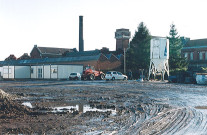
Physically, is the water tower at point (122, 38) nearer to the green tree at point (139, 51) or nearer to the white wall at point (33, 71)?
the green tree at point (139, 51)

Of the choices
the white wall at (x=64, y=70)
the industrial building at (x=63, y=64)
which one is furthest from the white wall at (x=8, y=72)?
the white wall at (x=64, y=70)

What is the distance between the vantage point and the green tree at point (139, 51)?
57.9 m

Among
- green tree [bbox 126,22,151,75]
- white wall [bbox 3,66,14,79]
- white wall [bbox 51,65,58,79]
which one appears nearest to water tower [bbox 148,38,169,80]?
green tree [bbox 126,22,151,75]

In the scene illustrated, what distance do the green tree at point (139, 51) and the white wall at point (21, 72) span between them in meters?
21.3

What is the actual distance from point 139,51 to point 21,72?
25112mm

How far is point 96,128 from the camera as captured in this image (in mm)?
7414

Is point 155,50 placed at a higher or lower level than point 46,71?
higher

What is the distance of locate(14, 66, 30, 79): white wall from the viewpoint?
181ft

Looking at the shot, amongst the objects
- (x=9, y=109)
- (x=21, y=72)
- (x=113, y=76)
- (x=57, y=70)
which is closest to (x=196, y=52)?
(x=113, y=76)

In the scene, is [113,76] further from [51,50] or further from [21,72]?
[51,50]

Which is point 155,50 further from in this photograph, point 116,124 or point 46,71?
point 116,124

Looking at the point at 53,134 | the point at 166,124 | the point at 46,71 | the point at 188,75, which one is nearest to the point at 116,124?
the point at 166,124

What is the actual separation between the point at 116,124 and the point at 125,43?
74.9m

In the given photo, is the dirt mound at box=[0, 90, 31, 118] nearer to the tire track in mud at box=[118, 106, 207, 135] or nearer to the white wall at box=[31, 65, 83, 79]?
the tire track in mud at box=[118, 106, 207, 135]
